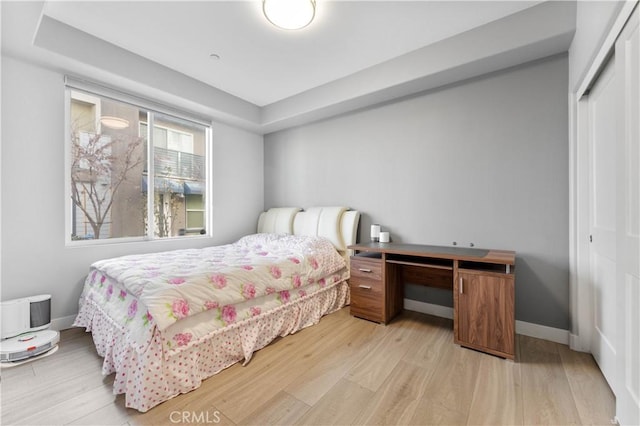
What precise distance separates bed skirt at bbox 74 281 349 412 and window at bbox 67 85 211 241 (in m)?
0.93

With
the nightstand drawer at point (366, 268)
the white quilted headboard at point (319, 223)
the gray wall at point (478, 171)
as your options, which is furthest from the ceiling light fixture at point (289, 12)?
the nightstand drawer at point (366, 268)

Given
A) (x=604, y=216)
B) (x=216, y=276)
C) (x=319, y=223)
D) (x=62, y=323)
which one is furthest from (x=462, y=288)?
(x=62, y=323)

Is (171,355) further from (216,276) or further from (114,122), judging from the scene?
(114,122)

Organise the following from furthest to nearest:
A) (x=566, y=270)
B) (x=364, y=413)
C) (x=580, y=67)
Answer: (x=566, y=270)
(x=580, y=67)
(x=364, y=413)

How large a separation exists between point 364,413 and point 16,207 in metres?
3.13

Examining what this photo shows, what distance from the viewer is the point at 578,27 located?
1833mm

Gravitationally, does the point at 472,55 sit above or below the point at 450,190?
above

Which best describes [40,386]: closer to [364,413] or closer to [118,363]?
[118,363]

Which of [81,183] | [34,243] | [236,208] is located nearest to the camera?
[34,243]

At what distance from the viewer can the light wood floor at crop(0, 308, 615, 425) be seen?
1401 mm

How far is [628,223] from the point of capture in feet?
3.96

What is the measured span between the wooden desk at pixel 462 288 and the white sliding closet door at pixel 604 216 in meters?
Result: 0.49

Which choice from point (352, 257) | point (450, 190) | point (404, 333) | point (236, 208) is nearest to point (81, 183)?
point (236, 208)

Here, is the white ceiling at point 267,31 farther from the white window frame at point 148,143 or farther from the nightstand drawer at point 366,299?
the nightstand drawer at point 366,299
